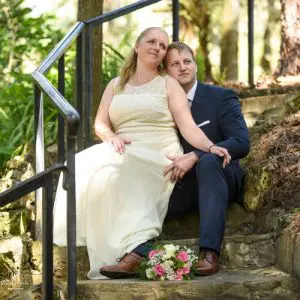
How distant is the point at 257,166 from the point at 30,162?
1739 mm

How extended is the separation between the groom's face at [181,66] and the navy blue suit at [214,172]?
107mm

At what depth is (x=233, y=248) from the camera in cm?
415

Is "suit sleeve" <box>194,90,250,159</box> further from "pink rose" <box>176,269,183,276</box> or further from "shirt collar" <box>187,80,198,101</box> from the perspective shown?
"pink rose" <box>176,269,183,276</box>

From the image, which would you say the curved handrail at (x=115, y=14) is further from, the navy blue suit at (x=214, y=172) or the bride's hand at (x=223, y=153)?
the bride's hand at (x=223, y=153)

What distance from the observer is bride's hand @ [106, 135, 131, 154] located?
14.5 feet

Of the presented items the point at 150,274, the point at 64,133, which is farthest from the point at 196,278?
the point at 64,133

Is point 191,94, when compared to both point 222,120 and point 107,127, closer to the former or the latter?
point 222,120

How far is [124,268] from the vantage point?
391 centimetres

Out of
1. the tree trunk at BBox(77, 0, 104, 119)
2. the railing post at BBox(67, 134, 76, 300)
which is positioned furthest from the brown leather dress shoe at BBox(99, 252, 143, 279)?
the tree trunk at BBox(77, 0, 104, 119)

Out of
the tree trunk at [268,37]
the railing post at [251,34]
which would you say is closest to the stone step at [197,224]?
the railing post at [251,34]

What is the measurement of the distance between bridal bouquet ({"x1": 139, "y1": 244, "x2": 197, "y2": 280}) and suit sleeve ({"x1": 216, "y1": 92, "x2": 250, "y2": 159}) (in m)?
0.78

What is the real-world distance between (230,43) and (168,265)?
7.81 metres

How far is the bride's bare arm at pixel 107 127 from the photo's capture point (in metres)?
4.46

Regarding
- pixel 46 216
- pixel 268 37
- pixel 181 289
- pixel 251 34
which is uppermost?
pixel 268 37
